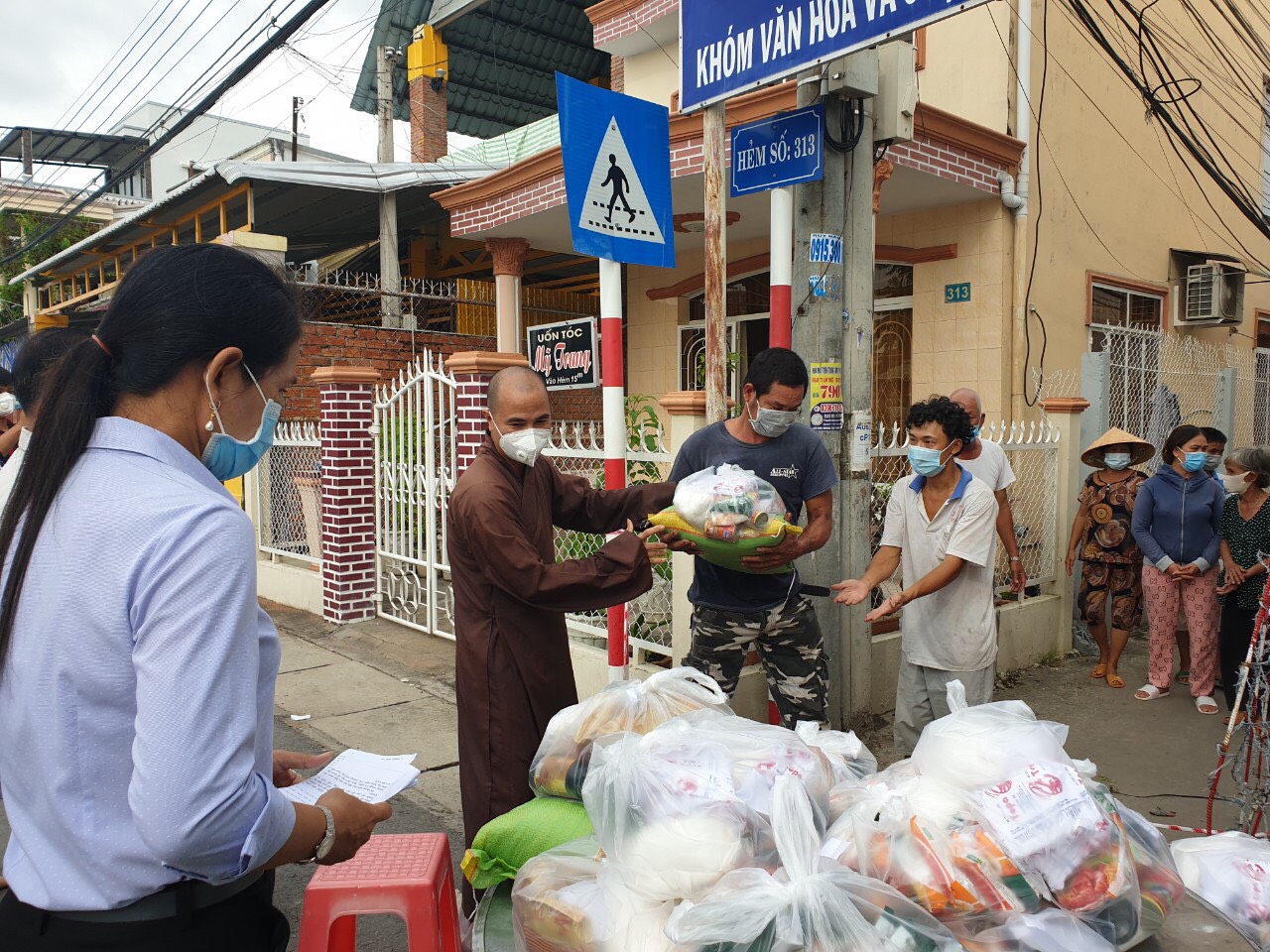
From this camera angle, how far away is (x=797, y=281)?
4.23 meters

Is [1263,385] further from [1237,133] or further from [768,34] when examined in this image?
[768,34]

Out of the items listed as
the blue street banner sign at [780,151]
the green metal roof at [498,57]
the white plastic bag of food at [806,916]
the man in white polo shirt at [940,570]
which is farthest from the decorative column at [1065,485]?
the green metal roof at [498,57]

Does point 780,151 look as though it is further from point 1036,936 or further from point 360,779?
point 1036,936

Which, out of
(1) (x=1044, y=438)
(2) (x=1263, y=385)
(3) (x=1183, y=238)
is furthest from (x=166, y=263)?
(2) (x=1263, y=385)

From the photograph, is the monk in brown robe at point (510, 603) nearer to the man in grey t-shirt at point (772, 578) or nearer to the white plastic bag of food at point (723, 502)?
the white plastic bag of food at point (723, 502)

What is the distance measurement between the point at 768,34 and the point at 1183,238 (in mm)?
8941

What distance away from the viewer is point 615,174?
3516 mm

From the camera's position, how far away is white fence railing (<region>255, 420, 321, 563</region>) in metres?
7.83

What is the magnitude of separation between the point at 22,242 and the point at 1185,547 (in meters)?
25.8

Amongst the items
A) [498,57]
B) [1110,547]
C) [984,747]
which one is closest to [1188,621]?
[1110,547]

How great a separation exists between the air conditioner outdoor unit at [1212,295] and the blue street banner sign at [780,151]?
7.71 m

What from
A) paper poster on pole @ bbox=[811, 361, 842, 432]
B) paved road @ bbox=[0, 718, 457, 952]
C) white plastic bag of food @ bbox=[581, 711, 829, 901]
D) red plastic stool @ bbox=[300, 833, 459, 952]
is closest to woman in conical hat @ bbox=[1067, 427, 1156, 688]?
paper poster on pole @ bbox=[811, 361, 842, 432]

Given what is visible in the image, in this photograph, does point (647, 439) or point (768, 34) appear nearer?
point (768, 34)

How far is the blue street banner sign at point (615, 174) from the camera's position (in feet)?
11.0
